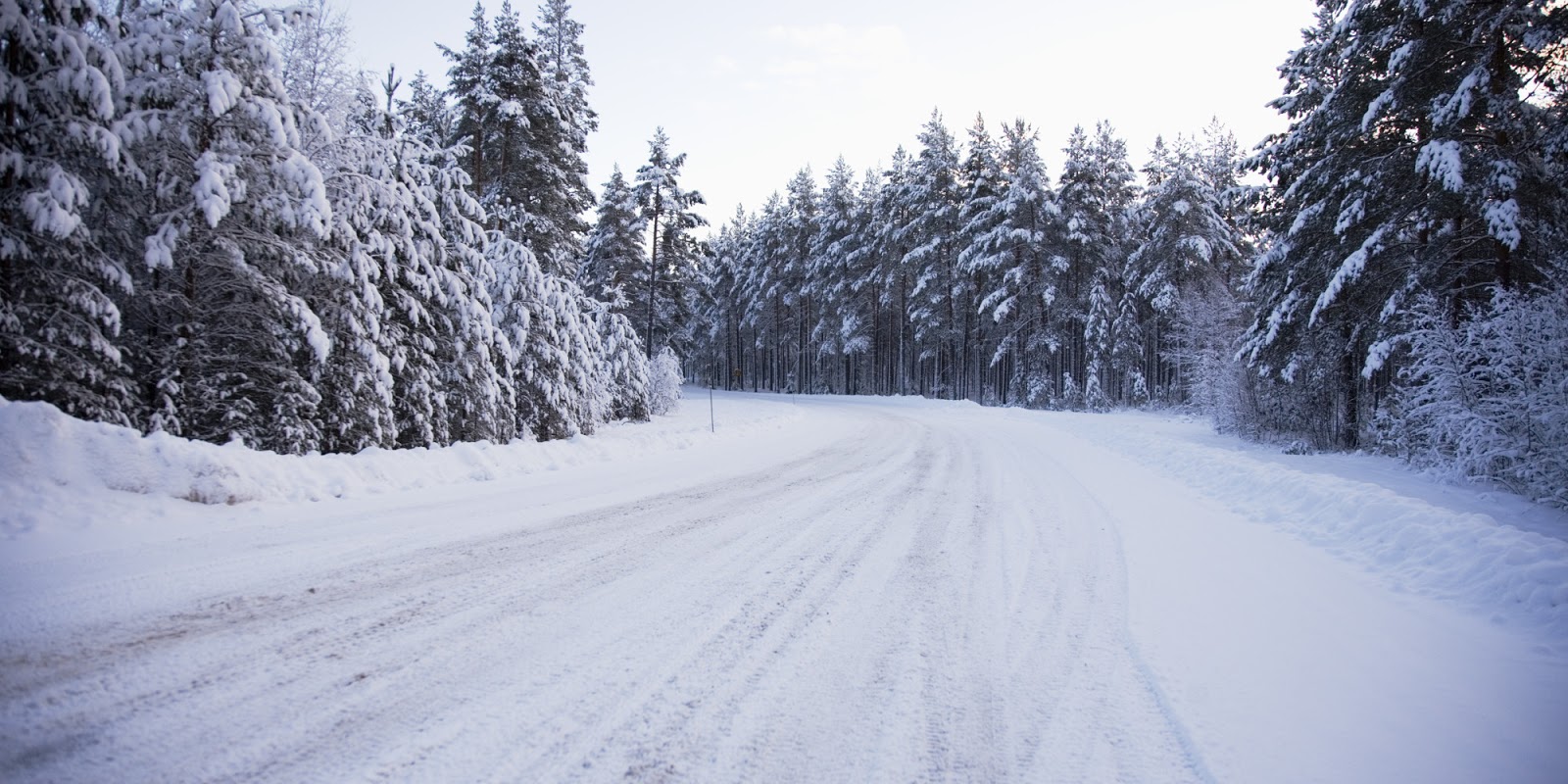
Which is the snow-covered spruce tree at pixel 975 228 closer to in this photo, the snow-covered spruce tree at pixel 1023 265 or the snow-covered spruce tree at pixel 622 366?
the snow-covered spruce tree at pixel 1023 265

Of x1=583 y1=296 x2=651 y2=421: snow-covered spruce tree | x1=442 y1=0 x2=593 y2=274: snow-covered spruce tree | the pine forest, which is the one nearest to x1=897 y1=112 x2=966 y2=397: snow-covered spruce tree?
the pine forest

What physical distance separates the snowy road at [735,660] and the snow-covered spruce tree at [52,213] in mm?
2826

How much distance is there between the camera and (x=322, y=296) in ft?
27.4

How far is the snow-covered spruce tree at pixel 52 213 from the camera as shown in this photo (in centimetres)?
583

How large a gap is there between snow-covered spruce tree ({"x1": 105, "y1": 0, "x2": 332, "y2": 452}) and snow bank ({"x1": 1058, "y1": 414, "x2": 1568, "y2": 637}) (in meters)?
10.9

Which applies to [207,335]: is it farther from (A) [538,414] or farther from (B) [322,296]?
(A) [538,414]

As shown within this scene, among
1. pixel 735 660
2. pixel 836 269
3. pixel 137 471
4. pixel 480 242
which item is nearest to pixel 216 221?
pixel 137 471

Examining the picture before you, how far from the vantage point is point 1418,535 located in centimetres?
511

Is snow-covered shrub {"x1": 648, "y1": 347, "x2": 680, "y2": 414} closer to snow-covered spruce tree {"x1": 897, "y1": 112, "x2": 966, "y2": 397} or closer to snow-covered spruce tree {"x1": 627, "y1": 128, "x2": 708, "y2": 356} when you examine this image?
snow-covered spruce tree {"x1": 627, "y1": 128, "x2": 708, "y2": 356}

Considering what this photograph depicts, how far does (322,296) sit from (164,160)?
2.08m

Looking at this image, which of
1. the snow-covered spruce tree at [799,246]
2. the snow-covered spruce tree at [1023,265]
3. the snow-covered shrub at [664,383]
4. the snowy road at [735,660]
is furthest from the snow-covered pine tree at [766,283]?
the snowy road at [735,660]

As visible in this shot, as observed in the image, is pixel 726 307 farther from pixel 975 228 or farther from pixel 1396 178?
pixel 1396 178

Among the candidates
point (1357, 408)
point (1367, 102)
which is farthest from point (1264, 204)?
point (1357, 408)

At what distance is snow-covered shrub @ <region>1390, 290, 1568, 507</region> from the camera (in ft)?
21.6
